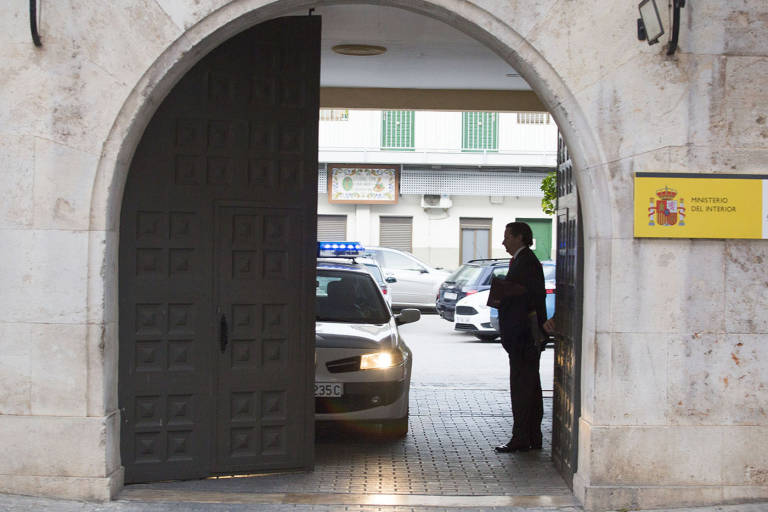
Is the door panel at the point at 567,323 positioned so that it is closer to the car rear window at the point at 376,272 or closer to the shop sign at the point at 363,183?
the car rear window at the point at 376,272

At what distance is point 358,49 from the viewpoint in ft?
32.0

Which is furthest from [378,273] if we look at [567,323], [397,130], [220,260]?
[397,130]

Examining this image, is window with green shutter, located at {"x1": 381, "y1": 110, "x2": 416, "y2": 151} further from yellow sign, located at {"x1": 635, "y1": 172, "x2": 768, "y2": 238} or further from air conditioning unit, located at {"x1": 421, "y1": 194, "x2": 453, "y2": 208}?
yellow sign, located at {"x1": 635, "y1": 172, "x2": 768, "y2": 238}

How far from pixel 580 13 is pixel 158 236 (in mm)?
3225

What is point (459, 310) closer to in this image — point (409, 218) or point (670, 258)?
point (670, 258)

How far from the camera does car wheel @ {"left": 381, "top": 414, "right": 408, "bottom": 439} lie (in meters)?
8.55

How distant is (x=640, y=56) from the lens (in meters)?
6.04

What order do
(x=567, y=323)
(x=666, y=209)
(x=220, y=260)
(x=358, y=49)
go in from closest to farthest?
(x=666, y=209), (x=220, y=260), (x=567, y=323), (x=358, y=49)

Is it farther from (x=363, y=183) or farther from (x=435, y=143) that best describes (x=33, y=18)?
(x=435, y=143)

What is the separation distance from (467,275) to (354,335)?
1124 cm

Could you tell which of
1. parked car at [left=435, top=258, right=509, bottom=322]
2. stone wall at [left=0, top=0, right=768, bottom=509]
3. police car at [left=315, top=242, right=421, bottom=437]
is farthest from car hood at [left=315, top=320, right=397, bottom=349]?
parked car at [left=435, top=258, right=509, bottom=322]

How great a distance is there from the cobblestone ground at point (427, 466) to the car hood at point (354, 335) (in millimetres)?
889

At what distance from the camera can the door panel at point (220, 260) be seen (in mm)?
6688

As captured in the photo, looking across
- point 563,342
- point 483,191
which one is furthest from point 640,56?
point 483,191
